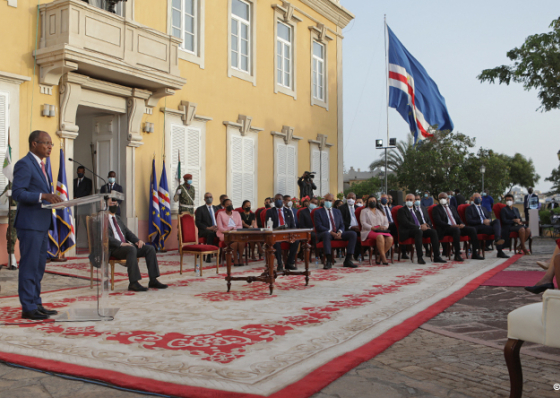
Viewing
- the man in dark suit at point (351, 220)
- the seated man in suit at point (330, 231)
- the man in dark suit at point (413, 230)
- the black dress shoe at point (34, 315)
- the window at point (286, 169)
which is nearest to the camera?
the black dress shoe at point (34, 315)

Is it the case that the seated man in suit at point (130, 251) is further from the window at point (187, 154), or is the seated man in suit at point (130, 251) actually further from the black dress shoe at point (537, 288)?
the window at point (187, 154)

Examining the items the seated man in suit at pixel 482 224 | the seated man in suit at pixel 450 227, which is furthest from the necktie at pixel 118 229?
the seated man in suit at pixel 482 224

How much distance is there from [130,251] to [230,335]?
3.07m

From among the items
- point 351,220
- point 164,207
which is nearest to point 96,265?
point 351,220

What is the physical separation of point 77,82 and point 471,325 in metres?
8.80

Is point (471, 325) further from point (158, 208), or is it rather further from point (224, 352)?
point (158, 208)

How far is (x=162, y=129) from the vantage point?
42.5ft

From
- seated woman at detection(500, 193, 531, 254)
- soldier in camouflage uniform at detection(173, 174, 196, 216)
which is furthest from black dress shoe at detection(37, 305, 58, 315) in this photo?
seated woman at detection(500, 193, 531, 254)

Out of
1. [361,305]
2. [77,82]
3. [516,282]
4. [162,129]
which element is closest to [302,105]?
[162,129]

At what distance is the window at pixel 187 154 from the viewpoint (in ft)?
43.2

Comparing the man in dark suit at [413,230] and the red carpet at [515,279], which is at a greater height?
the man in dark suit at [413,230]

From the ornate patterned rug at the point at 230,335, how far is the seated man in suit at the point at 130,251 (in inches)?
10.3

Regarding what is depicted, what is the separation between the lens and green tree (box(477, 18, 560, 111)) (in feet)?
62.2

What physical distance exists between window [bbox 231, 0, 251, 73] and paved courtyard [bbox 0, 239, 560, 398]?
39.8 ft
